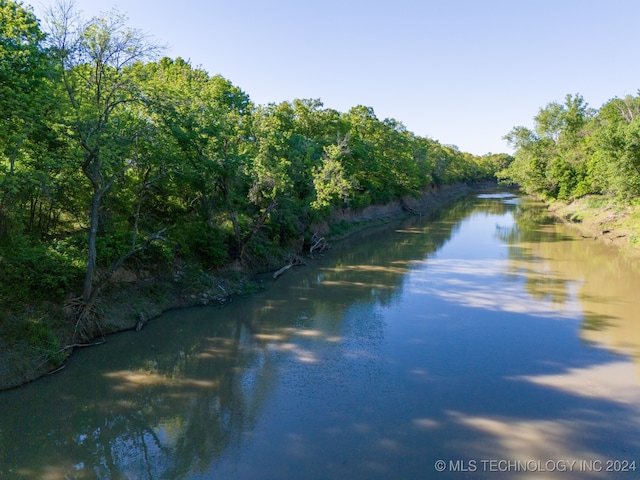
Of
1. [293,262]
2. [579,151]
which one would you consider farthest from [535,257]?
[579,151]

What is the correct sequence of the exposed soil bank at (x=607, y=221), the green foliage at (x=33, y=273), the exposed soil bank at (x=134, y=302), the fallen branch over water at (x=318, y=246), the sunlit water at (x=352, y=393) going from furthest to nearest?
the exposed soil bank at (x=607, y=221) < the fallen branch over water at (x=318, y=246) < the green foliage at (x=33, y=273) < the exposed soil bank at (x=134, y=302) < the sunlit water at (x=352, y=393)

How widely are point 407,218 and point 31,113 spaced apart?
46.8 m

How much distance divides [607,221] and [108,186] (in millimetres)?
40863

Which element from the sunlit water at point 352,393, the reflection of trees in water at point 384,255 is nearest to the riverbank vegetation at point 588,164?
the reflection of trees in water at point 384,255

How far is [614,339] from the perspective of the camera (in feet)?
48.8

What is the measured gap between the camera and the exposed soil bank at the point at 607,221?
32.1 meters

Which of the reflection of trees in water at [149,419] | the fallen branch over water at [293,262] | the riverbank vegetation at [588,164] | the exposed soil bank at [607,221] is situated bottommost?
the reflection of trees in water at [149,419]

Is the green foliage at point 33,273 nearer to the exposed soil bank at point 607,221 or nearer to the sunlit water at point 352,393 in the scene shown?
the sunlit water at point 352,393

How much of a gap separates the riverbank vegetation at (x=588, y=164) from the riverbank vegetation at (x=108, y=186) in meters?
23.2

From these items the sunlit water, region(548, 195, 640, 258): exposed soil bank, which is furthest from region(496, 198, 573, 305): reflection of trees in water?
region(548, 195, 640, 258): exposed soil bank

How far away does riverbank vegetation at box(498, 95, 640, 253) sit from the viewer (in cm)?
3253

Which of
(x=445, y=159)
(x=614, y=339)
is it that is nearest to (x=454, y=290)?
(x=614, y=339)

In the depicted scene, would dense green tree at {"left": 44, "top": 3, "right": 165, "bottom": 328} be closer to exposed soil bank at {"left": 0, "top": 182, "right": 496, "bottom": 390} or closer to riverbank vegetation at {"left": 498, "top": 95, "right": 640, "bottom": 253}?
exposed soil bank at {"left": 0, "top": 182, "right": 496, "bottom": 390}

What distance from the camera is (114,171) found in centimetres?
1566
